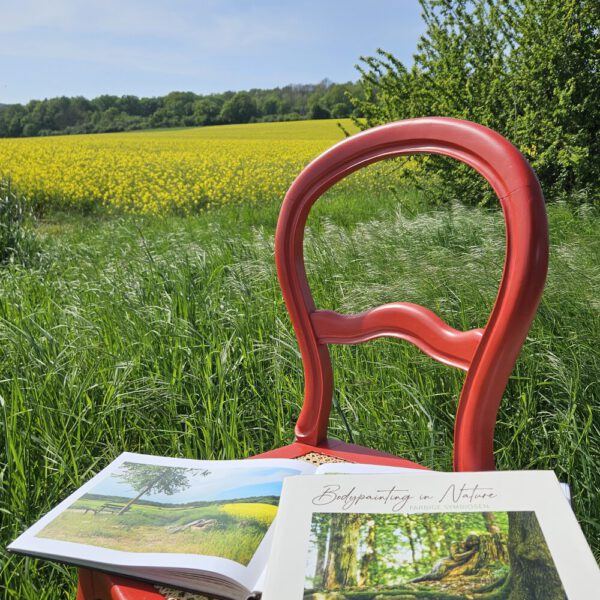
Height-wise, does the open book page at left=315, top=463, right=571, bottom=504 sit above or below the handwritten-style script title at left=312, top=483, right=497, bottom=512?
below

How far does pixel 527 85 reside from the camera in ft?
14.3

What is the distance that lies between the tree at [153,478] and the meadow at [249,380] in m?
0.45

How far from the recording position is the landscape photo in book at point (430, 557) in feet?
2.03

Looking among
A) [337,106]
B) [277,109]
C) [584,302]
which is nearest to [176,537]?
[584,302]

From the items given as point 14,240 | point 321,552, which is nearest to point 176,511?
point 321,552

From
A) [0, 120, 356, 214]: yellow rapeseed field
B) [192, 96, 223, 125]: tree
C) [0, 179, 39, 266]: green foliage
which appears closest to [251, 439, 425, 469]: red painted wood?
[0, 179, 39, 266]: green foliage

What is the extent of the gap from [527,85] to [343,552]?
4.34 metres

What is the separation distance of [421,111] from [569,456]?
3904 millimetres

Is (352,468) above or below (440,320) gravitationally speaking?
below

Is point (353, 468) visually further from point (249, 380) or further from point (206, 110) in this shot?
point (206, 110)

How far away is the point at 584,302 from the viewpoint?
1913mm

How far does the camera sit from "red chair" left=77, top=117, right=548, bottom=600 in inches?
31.2

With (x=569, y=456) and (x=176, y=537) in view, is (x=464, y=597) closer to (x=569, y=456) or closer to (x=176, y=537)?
(x=176, y=537)

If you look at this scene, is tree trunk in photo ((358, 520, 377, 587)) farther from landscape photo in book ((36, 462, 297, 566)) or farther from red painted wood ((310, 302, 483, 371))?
red painted wood ((310, 302, 483, 371))
